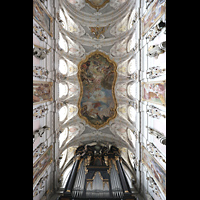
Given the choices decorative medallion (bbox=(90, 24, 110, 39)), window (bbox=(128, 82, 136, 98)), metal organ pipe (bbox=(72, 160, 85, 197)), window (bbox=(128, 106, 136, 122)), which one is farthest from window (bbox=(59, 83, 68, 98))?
metal organ pipe (bbox=(72, 160, 85, 197))

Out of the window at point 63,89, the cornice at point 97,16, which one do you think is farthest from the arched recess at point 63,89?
the cornice at point 97,16

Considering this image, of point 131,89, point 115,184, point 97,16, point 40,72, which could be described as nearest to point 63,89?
point 40,72

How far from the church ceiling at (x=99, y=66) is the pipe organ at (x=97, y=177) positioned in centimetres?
162

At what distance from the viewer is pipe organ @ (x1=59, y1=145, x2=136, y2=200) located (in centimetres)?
761

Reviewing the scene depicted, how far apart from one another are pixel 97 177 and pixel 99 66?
10.6 m

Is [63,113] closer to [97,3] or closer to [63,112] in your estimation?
[63,112]

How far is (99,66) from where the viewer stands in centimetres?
1209

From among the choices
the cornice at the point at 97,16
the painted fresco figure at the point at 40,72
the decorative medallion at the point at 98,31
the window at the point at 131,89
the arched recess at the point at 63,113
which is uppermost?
the cornice at the point at 97,16

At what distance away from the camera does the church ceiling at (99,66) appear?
33.2ft

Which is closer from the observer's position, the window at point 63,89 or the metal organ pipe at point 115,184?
the metal organ pipe at point 115,184

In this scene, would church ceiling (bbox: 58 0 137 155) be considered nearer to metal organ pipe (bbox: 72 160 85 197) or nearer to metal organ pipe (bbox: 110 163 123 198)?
metal organ pipe (bbox: 110 163 123 198)

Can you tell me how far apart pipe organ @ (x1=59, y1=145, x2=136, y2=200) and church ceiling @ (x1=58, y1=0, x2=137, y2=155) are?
1.62 metres

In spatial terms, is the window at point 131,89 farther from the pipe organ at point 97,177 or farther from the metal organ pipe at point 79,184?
the metal organ pipe at point 79,184
